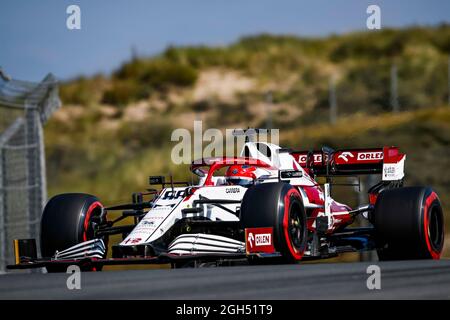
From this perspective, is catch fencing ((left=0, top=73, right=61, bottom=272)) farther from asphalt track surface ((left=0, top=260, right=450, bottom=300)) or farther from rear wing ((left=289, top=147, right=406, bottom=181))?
asphalt track surface ((left=0, top=260, right=450, bottom=300))

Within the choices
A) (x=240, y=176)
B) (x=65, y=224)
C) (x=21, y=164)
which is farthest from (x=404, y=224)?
(x=21, y=164)

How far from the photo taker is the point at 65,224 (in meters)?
12.8

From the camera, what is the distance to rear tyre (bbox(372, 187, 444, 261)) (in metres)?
12.4

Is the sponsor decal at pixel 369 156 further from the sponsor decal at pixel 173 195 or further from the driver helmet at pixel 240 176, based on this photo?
the sponsor decal at pixel 173 195

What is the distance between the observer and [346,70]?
42.7 m

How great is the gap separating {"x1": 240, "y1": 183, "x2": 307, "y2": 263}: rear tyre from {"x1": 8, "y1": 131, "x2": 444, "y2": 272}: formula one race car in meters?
0.01

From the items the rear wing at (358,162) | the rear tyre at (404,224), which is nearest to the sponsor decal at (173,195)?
the rear tyre at (404,224)

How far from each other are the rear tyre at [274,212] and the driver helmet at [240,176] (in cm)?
132

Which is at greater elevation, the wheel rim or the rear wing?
the rear wing

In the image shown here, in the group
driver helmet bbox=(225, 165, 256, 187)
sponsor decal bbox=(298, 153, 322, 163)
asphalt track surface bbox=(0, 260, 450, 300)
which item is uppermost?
sponsor decal bbox=(298, 153, 322, 163)

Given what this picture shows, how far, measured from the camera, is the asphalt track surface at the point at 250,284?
7.26 meters

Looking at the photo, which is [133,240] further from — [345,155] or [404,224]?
[345,155]

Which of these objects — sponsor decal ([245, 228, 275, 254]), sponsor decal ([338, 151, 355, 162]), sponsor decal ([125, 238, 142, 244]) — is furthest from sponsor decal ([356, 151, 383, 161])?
sponsor decal ([125, 238, 142, 244])
